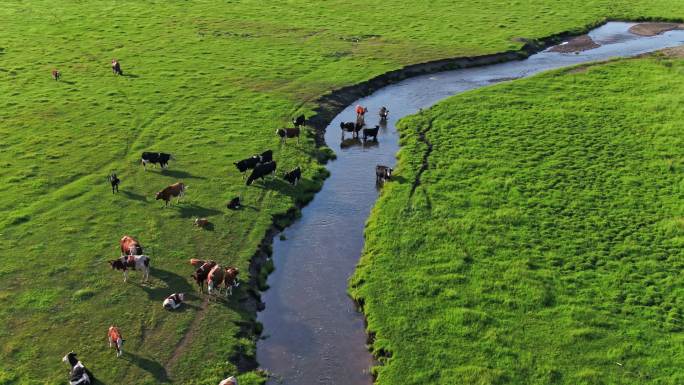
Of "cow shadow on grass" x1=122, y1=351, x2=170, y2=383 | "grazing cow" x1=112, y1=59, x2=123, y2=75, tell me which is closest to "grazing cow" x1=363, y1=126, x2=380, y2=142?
"grazing cow" x1=112, y1=59, x2=123, y2=75

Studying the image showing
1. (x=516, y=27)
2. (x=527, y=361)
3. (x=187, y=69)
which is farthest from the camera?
(x=516, y=27)

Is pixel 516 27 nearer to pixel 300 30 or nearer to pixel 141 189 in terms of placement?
pixel 300 30

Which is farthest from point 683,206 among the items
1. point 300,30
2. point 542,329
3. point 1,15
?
point 1,15

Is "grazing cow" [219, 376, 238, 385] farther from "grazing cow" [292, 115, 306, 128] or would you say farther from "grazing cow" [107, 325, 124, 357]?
"grazing cow" [292, 115, 306, 128]

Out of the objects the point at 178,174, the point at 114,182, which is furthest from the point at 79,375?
the point at 178,174

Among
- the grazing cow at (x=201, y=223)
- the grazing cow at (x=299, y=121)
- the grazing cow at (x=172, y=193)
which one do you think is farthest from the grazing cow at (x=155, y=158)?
the grazing cow at (x=299, y=121)

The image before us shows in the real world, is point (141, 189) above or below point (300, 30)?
below

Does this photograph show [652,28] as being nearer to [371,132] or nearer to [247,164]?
[371,132]
